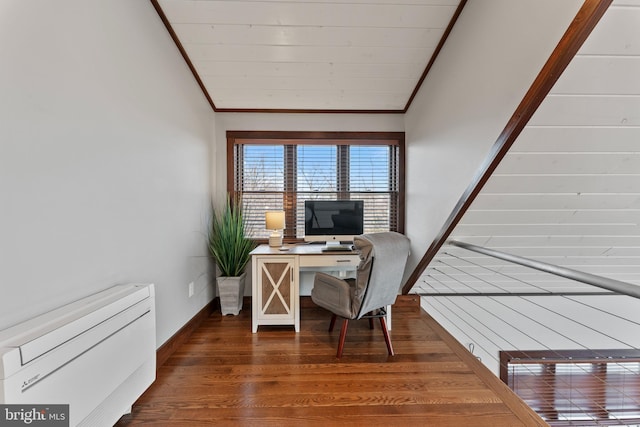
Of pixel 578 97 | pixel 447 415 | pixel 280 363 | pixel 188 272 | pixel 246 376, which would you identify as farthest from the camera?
pixel 188 272

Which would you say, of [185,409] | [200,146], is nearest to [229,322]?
[185,409]

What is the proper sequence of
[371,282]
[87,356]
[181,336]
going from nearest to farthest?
[87,356]
[371,282]
[181,336]

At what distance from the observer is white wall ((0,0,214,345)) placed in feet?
3.30

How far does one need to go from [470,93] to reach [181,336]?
2830 millimetres

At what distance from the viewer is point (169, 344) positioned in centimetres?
203

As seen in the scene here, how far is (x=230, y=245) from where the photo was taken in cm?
277

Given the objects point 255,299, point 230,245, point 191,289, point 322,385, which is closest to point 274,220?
point 230,245

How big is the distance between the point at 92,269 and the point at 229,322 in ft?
5.07

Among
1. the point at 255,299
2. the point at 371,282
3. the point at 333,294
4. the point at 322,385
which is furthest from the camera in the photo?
the point at 255,299

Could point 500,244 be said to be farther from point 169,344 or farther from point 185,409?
point 169,344

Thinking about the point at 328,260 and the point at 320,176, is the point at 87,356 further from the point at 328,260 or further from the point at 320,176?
the point at 320,176

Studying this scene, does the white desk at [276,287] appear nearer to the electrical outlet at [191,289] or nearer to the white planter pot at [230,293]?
the white planter pot at [230,293]
